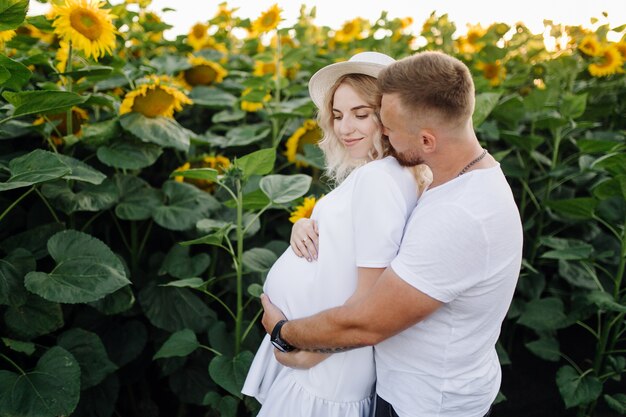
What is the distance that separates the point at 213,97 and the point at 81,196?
36.6 inches

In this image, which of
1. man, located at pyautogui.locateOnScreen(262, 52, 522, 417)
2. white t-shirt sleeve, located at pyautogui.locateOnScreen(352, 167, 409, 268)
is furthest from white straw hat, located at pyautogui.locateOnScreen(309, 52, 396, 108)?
white t-shirt sleeve, located at pyautogui.locateOnScreen(352, 167, 409, 268)

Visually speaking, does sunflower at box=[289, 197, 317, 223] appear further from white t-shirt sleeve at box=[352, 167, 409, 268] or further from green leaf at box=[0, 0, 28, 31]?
green leaf at box=[0, 0, 28, 31]

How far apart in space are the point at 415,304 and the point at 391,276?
0.07 metres

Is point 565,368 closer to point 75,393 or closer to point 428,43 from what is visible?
point 75,393

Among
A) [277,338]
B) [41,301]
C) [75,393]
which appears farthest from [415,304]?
[41,301]

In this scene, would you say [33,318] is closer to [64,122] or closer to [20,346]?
[20,346]

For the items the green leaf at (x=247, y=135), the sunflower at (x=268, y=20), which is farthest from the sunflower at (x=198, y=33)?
the green leaf at (x=247, y=135)

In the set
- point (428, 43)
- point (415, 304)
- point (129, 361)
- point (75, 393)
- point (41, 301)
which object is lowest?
point (129, 361)

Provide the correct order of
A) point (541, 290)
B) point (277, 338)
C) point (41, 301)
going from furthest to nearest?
point (541, 290), point (41, 301), point (277, 338)

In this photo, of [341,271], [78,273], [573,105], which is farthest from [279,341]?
[573,105]

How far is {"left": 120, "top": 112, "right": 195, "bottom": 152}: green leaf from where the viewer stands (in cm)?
206

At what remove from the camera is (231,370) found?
5.84 ft

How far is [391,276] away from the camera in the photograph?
120cm

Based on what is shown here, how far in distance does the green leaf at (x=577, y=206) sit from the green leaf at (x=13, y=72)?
189cm
